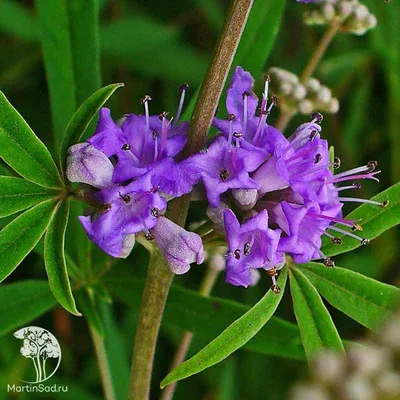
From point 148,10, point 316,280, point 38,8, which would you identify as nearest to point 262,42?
point 38,8

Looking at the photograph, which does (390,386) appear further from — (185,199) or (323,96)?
(323,96)

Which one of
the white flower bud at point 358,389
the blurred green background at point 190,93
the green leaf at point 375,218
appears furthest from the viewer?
the blurred green background at point 190,93

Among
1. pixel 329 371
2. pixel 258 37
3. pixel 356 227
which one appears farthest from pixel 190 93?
pixel 329 371

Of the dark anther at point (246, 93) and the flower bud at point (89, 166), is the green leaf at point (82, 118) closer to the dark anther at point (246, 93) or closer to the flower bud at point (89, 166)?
the flower bud at point (89, 166)

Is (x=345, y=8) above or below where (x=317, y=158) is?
above

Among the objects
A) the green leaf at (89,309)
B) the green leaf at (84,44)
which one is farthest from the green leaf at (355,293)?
the green leaf at (84,44)

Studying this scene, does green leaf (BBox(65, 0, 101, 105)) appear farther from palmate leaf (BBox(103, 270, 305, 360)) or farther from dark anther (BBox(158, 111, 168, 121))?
palmate leaf (BBox(103, 270, 305, 360))
